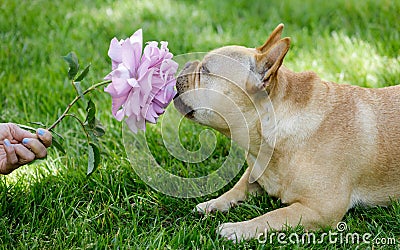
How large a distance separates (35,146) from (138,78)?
1.62 ft

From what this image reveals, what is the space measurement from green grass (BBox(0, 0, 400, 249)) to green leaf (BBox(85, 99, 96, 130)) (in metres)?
0.42

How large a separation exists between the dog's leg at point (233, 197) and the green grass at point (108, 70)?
0.17ft

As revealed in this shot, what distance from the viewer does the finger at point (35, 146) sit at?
238 centimetres

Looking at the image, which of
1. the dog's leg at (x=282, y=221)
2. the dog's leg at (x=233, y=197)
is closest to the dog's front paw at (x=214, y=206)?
the dog's leg at (x=233, y=197)

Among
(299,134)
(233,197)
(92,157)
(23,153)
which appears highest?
(23,153)

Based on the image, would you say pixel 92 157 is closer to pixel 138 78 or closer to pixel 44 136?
pixel 44 136

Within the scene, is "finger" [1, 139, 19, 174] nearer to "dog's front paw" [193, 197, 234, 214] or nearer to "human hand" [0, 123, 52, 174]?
"human hand" [0, 123, 52, 174]

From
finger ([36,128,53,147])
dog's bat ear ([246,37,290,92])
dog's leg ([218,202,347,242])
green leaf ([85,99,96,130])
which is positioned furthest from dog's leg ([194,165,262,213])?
finger ([36,128,53,147])

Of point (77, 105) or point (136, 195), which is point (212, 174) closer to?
point (136, 195)

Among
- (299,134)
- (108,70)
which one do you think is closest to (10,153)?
(299,134)

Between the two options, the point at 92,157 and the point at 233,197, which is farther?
the point at 233,197

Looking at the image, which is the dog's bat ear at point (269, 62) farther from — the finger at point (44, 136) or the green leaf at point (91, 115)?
the finger at point (44, 136)

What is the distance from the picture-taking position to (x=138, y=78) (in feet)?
7.74

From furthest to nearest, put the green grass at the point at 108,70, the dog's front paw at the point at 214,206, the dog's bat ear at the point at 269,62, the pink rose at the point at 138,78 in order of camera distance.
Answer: the dog's front paw at the point at 214,206
the green grass at the point at 108,70
the dog's bat ear at the point at 269,62
the pink rose at the point at 138,78
